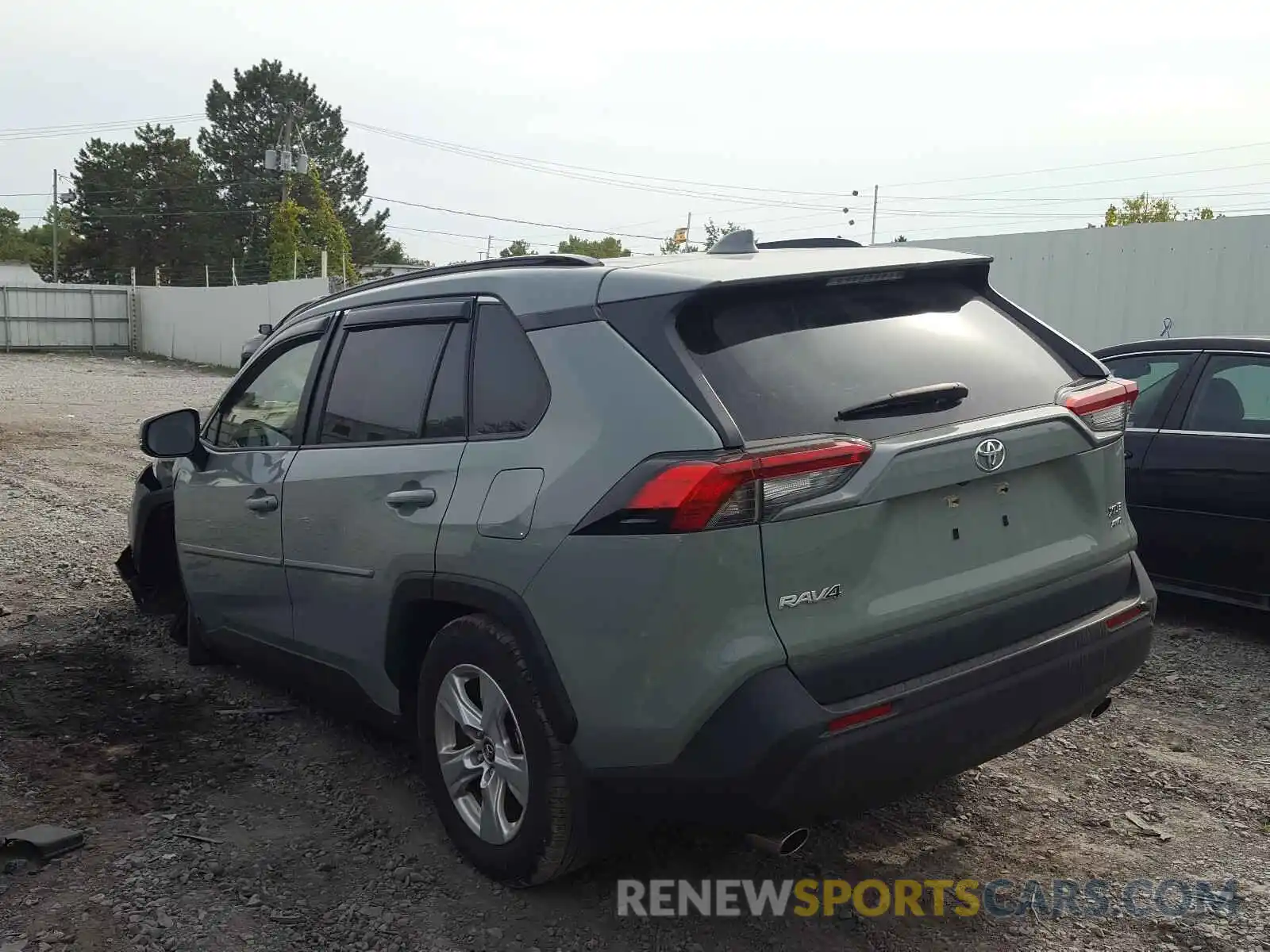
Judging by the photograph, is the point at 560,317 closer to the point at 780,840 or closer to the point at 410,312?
the point at 410,312

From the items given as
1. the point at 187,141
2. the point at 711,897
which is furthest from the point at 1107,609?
the point at 187,141

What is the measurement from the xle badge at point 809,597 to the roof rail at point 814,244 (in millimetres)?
1384

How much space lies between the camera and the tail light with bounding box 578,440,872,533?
272 cm

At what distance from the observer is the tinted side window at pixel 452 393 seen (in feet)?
11.5

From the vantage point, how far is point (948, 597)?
117 inches

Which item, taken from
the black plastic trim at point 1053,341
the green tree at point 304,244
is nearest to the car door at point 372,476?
the black plastic trim at point 1053,341

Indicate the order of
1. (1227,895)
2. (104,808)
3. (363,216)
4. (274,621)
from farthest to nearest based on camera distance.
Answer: (363,216) → (274,621) → (104,808) → (1227,895)

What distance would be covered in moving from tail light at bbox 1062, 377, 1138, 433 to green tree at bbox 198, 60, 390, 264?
61873 mm

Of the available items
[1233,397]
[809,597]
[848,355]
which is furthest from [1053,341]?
[1233,397]

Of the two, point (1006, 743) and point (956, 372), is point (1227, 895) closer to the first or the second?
point (1006, 743)

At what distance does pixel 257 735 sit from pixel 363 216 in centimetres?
6302

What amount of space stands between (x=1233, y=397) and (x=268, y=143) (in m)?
63.1

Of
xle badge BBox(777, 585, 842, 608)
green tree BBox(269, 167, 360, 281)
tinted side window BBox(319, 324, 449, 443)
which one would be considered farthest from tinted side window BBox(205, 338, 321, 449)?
green tree BBox(269, 167, 360, 281)

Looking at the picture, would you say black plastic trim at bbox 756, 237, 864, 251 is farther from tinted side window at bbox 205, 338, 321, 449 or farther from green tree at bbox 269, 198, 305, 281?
green tree at bbox 269, 198, 305, 281
